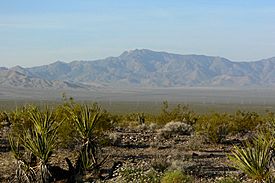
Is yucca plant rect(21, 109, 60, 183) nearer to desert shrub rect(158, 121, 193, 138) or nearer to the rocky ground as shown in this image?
the rocky ground

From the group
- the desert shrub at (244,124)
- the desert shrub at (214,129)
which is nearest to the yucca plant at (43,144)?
the desert shrub at (214,129)

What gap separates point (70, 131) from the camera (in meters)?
19.1

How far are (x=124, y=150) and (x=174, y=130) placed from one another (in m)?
6.25

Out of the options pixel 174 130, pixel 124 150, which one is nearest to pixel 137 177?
pixel 124 150

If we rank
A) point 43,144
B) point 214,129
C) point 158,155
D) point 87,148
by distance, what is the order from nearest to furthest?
1. point 43,144
2. point 87,148
3. point 158,155
4. point 214,129

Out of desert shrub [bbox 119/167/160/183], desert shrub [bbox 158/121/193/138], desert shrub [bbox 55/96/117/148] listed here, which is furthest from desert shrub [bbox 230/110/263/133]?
desert shrub [bbox 119/167/160/183]

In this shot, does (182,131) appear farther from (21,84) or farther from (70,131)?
(21,84)

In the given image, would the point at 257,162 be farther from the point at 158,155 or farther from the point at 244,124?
the point at 244,124

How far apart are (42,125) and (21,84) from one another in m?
186

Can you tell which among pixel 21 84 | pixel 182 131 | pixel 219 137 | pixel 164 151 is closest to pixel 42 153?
pixel 164 151

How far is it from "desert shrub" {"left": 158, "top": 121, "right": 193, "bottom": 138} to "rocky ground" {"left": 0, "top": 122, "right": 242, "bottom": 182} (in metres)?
0.20

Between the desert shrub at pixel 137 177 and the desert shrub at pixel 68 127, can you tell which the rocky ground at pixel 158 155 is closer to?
the desert shrub at pixel 137 177

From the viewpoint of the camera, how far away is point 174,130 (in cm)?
2744

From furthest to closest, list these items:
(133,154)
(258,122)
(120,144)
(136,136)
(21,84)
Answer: (21,84) < (258,122) < (136,136) < (120,144) < (133,154)
